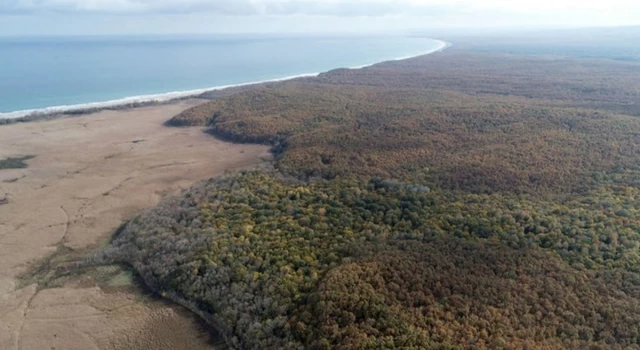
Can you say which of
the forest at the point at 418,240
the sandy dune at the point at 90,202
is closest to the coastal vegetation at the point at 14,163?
the sandy dune at the point at 90,202

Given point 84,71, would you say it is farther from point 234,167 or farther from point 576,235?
point 576,235

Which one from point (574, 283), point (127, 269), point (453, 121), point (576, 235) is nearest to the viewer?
point (574, 283)

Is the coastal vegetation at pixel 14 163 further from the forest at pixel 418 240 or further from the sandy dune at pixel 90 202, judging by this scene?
the forest at pixel 418 240

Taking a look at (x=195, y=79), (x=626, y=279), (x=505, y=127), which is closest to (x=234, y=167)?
(x=505, y=127)

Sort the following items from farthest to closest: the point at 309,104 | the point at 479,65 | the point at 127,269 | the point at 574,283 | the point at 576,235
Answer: the point at 479,65 → the point at 309,104 → the point at 127,269 → the point at 576,235 → the point at 574,283

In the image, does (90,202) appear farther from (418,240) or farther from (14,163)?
(418,240)

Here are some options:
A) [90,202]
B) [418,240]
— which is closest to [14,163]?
[90,202]

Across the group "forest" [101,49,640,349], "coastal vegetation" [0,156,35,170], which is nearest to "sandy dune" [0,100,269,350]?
"coastal vegetation" [0,156,35,170]
